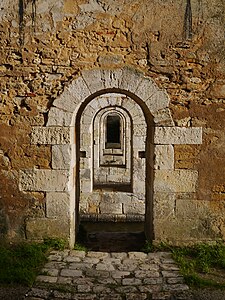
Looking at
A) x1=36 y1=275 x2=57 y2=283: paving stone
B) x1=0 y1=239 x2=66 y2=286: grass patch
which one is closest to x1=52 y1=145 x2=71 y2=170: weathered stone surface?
x1=0 y1=239 x2=66 y2=286: grass patch

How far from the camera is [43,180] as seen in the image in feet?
18.7

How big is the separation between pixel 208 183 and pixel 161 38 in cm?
224

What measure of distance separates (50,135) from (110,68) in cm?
132

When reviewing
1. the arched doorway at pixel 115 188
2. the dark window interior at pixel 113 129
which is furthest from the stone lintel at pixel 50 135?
the dark window interior at pixel 113 129

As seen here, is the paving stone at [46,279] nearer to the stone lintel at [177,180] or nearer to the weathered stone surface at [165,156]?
the stone lintel at [177,180]

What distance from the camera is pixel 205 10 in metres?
5.61

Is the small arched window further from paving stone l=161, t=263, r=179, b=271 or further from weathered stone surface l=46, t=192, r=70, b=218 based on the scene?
paving stone l=161, t=263, r=179, b=271

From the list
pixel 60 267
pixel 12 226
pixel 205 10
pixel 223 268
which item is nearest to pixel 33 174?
pixel 12 226

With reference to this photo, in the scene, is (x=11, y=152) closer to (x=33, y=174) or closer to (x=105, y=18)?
(x=33, y=174)

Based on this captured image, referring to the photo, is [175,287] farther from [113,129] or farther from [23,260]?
[113,129]

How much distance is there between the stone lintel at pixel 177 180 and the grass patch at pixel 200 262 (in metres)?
0.84

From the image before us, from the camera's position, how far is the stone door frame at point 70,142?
5.61 metres

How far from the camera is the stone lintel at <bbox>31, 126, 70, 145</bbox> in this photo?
5.68 meters

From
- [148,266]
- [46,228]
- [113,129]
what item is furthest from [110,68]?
[113,129]
